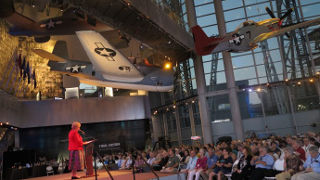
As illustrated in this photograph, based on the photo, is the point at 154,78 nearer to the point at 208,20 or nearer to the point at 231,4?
the point at 208,20

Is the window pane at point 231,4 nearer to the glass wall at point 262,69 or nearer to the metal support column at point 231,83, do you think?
the glass wall at point 262,69

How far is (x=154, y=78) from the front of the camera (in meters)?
16.6

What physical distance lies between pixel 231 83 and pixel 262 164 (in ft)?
47.6

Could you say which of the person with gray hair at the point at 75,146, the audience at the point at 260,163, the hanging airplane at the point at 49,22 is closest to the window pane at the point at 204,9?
the hanging airplane at the point at 49,22

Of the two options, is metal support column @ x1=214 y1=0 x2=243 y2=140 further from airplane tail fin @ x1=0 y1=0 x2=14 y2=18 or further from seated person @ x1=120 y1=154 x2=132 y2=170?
airplane tail fin @ x1=0 y1=0 x2=14 y2=18

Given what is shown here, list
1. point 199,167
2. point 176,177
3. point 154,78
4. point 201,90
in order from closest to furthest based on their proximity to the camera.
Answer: point 199,167
point 176,177
point 154,78
point 201,90

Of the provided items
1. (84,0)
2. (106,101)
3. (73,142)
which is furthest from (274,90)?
(73,142)

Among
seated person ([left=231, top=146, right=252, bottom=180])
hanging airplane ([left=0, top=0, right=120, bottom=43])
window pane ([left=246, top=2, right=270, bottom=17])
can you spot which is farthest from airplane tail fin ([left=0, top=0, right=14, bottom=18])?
window pane ([left=246, top=2, right=270, bottom=17])

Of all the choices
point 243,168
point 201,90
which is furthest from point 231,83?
point 243,168

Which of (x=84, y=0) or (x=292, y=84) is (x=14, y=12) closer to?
(x=84, y=0)

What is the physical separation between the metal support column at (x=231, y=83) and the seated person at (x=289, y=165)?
1418 centimetres

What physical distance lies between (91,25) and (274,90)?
13.8 meters

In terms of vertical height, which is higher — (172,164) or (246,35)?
(246,35)

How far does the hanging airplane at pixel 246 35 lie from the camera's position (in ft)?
48.7
